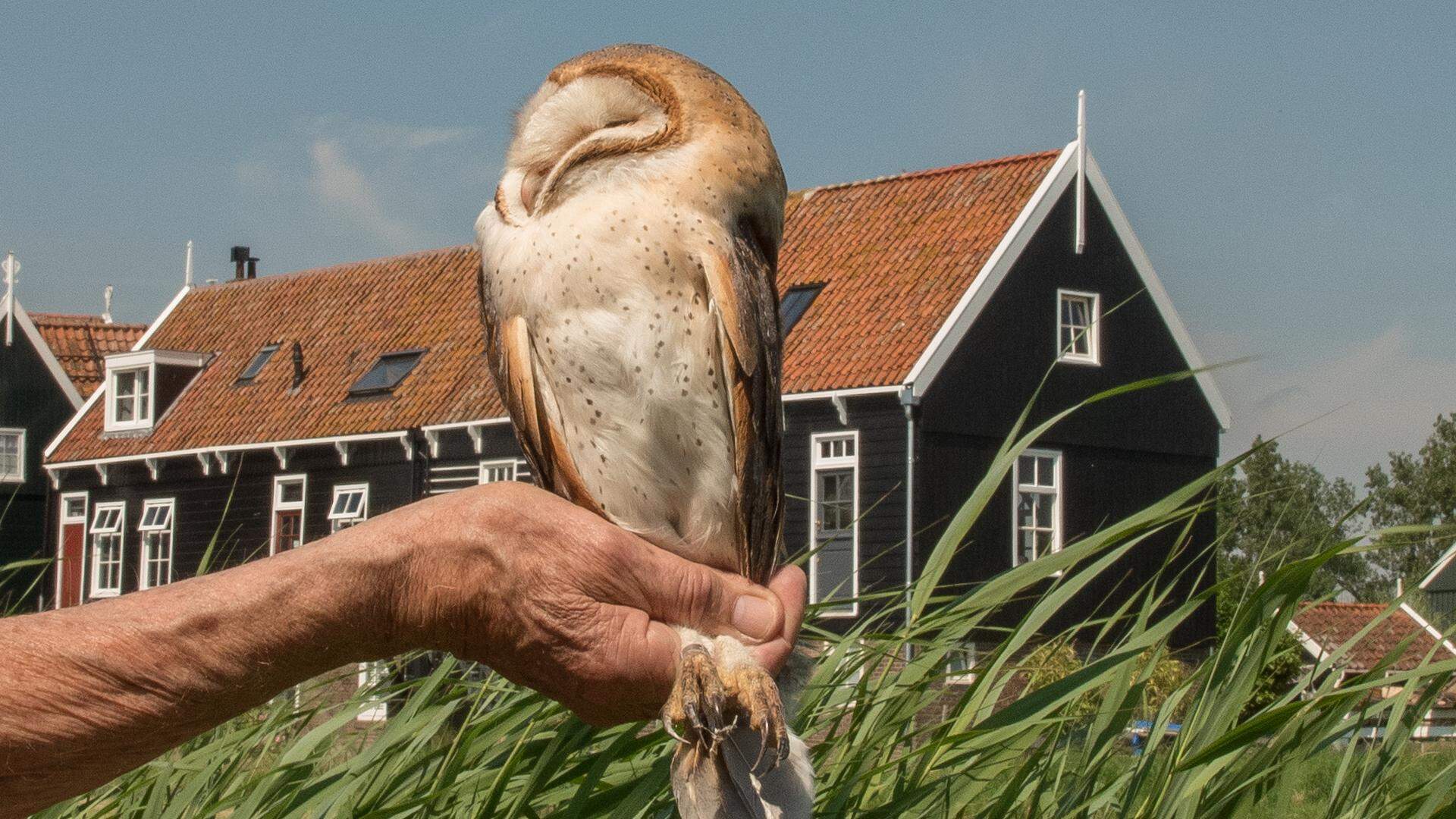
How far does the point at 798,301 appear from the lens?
23.4 meters

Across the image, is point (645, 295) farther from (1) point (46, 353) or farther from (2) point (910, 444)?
(1) point (46, 353)

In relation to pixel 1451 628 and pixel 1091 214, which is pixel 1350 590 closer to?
pixel 1451 628

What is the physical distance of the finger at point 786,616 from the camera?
2.05 metres

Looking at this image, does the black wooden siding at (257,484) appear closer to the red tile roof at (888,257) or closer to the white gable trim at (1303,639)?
the red tile roof at (888,257)

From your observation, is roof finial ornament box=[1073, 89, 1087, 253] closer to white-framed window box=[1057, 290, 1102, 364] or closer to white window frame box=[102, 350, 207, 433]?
white-framed window box=[1057, 290, 1102, 364]

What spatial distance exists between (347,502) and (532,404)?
26099 mm

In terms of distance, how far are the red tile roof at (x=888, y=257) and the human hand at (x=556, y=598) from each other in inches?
760

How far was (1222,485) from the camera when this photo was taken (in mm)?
3125

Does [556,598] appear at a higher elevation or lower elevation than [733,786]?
higher

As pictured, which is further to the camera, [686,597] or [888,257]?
[888,257]

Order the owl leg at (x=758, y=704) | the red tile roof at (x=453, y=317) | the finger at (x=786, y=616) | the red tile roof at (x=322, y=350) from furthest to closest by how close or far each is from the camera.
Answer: the red tile roof at (x=322, y=350)
the red tile roof at (x=453, y=317)
the finger at (x=786, y=616)
the owl leg at (x=758, y=704)

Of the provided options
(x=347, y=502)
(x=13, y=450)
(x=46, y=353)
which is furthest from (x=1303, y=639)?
(x=46, y=353)

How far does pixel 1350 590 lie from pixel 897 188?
2214cm

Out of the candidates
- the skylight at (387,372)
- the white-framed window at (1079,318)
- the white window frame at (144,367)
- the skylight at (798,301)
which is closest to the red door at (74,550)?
the white window frame at (144,367)
